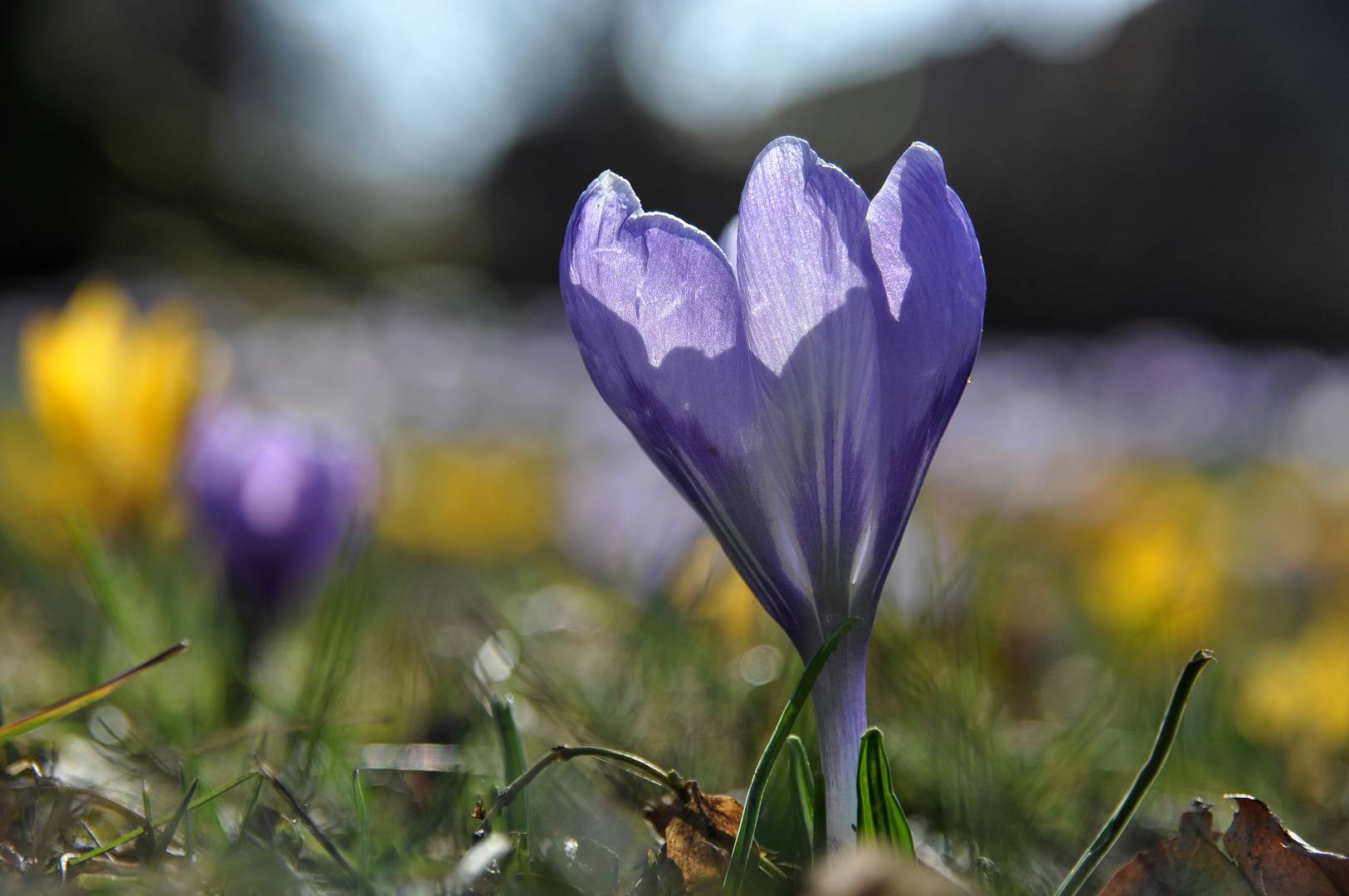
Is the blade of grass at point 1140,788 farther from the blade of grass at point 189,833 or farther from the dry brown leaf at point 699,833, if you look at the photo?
the blade of grass at point 189,833

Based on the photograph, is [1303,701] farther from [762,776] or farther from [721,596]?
[762,776]

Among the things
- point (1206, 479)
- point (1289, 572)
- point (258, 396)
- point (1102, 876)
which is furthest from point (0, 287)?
point (1102, 876)

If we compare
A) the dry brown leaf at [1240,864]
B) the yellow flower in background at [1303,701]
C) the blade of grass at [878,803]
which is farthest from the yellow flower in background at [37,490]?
the yellow flower in background at [1303,701]

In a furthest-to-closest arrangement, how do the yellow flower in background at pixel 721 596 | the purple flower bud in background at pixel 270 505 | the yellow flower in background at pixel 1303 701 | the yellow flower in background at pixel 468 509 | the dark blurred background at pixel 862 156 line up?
the dark blurred background at pixel 862 156 → the yellow flower in background at pixel 468 509 → the purple flower bud in background at pixel 270 505 → the yellow flower in background at pixel 721 596 → the yellow flower in background at pixel 1303 701

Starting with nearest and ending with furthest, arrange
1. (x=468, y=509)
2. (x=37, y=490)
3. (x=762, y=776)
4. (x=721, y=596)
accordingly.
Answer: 1. (x=762, y=776)
2. (x=721, y=596)
3. (x=37, y=490)
4. (x=468, y=509)

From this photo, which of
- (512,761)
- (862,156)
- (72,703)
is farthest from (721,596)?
(862,156)

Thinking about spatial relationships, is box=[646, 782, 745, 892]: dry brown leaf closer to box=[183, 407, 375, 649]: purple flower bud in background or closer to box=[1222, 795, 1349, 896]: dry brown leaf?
box=[1222, 795, 1349, 896]: dry brown leaf
